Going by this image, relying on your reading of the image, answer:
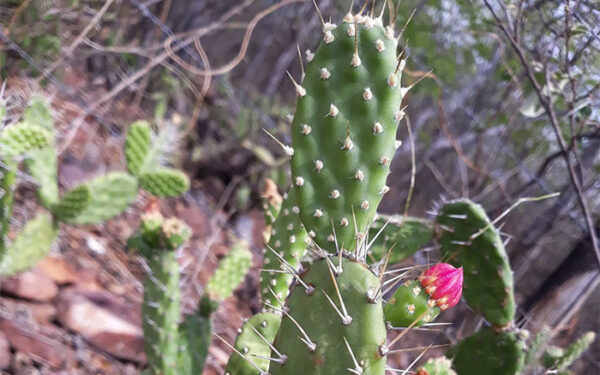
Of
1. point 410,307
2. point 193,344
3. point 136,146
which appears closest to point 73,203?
point 136,146

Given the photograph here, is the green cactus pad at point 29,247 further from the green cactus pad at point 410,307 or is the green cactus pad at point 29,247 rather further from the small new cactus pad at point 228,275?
the green cactus pad at point 410,307

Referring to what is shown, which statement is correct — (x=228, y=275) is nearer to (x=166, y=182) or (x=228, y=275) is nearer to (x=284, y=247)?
Result: (x=166, y=182)

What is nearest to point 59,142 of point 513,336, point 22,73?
point 22,73

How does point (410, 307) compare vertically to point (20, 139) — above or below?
below

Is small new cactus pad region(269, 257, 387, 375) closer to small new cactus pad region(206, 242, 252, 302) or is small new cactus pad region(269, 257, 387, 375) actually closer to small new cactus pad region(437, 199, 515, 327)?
small new cactus pad region(437, 199, 515, 327)

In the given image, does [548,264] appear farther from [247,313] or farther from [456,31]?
[247,313]

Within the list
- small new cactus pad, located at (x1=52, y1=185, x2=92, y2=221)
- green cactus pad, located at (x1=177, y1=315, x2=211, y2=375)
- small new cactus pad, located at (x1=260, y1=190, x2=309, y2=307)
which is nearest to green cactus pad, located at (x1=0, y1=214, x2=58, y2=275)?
small new cactus pad, located at (x1=52, y1=185, x2=92, y2=221)

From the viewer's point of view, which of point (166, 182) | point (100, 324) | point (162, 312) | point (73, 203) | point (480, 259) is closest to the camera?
point (480, 259)
